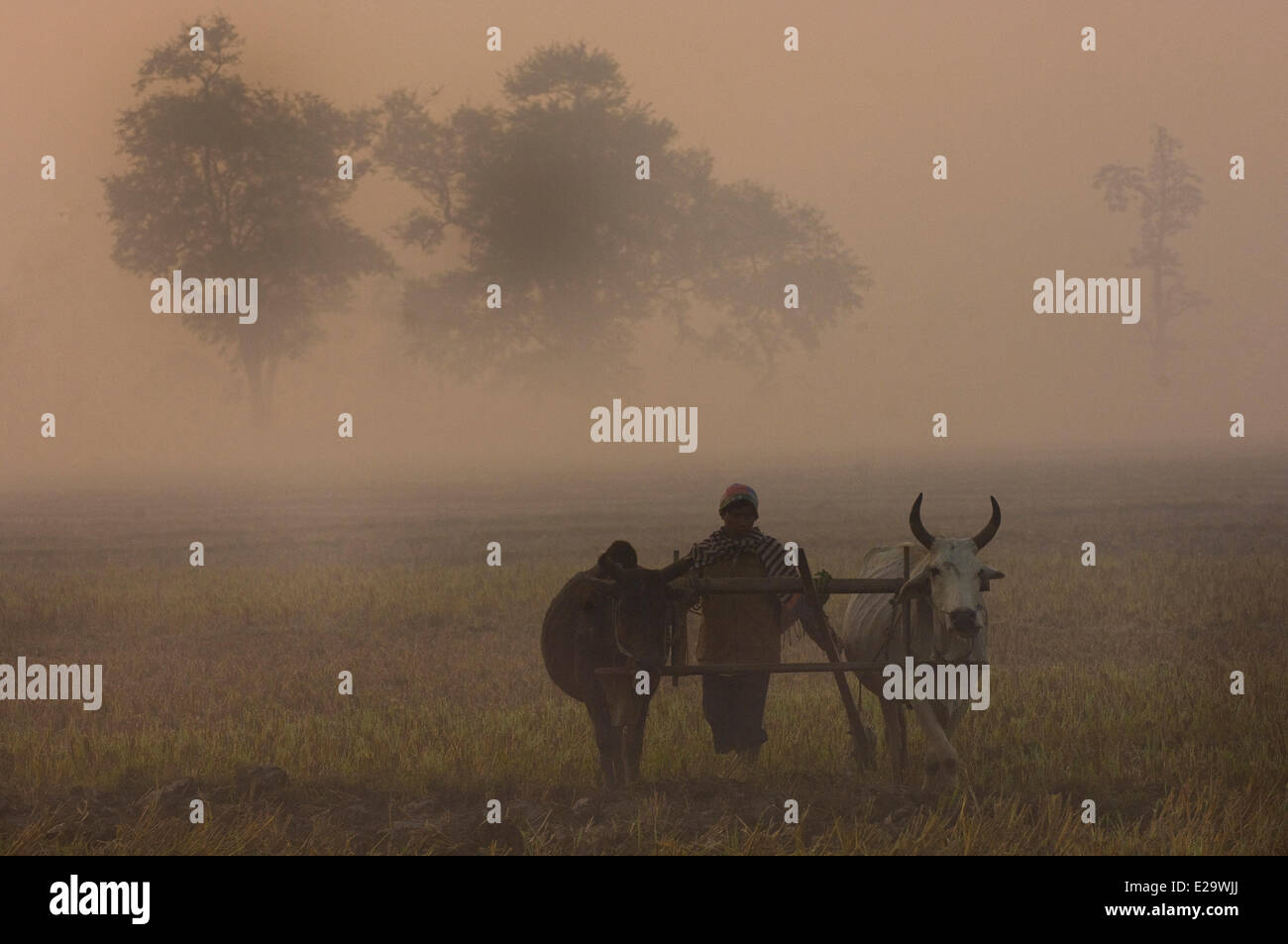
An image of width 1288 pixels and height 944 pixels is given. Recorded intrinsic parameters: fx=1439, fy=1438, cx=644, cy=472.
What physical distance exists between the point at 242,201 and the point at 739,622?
2576 inches

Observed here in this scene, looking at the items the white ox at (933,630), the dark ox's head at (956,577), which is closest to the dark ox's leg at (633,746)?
the white ox at (933,630)

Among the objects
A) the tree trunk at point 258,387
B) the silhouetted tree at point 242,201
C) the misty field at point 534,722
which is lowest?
the misty field at point 534,722

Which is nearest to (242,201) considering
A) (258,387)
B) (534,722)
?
(258,387)

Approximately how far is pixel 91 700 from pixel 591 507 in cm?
3140

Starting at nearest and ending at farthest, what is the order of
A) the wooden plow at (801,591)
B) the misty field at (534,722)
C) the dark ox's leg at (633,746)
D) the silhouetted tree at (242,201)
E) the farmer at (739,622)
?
1. the misty field at (534,722)
2. the wooden plow at (801,591)
3. the dark ox's leg at (633,746)
4. the farmer at (739,622)
5. the silhouetted tree at (242,201)

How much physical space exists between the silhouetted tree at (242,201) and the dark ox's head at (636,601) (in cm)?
6303

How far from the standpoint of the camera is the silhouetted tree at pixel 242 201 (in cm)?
6831

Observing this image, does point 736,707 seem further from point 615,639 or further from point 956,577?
point 956,577

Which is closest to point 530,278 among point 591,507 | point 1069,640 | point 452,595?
point 591,507

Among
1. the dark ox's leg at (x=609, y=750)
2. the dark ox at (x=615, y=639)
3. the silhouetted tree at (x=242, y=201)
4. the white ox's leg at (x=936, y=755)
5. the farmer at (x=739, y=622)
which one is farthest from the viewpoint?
the silhouetted tree at (x=242, y=201)

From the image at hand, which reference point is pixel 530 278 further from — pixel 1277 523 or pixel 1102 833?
pixel 1102 833

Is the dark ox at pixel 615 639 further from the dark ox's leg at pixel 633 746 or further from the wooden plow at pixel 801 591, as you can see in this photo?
the wooden plow at pixel 801 591

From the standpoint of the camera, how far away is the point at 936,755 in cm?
945

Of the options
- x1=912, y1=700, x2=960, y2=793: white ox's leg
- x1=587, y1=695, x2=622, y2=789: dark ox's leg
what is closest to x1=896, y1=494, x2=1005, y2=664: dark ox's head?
x1=912, y1=700, x2=960, y2=793: white ox's leg
